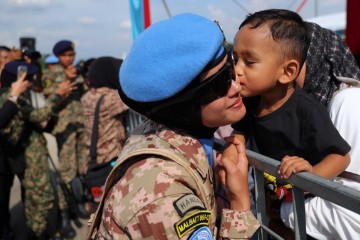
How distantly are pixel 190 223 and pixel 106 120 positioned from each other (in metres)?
3.17

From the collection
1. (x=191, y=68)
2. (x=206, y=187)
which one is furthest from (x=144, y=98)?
(x=206, y=187)

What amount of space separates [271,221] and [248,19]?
935mm

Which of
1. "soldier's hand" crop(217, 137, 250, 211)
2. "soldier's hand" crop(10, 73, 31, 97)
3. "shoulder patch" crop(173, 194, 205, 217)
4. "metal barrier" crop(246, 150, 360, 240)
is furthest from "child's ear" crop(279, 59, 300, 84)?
"soldier's hand" crop(10, 73, 31, 97)

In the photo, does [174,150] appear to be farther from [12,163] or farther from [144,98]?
A: [12,163]

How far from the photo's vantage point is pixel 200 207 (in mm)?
1068

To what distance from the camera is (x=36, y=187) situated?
3980 millimetres

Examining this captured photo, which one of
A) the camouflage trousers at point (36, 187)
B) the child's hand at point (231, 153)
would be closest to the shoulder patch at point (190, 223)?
the child's hand at point (231, 153)

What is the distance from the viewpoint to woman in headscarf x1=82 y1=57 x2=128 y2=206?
13.2 feet

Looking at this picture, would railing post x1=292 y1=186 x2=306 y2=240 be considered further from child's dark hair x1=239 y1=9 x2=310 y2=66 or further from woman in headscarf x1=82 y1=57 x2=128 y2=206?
woman in headscarf x1=82 y1=57 x2=128 y2=206

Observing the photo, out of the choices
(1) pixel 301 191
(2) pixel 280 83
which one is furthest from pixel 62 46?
(1) pixel 301 191

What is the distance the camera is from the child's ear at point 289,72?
1669mm

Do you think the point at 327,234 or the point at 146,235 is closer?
the point at 146,235

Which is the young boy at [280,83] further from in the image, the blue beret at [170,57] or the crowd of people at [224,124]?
the blue beret at [170,57]

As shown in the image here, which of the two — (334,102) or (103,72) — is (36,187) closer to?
(103,72)
